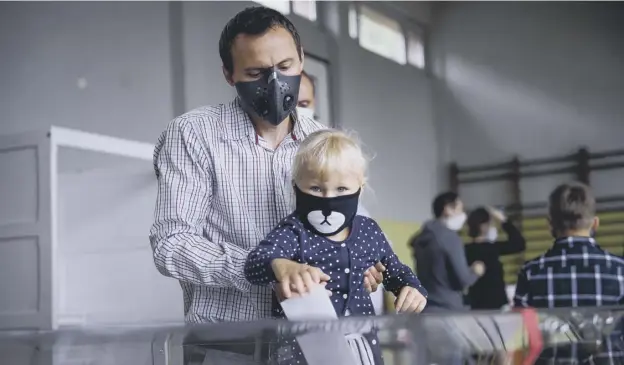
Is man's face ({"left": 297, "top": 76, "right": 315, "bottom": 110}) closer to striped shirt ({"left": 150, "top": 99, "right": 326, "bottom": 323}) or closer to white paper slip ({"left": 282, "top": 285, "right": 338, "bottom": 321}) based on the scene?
striped shirt ({"left": 150, "top": 99, "right": 326, "bottom": 323})

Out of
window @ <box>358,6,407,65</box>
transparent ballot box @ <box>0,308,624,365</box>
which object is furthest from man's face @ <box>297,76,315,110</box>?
window @ <box>358,6,407,65</box>

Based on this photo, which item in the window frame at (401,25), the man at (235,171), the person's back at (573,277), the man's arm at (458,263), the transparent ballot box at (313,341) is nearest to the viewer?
the transparent ballot box at (313,341)

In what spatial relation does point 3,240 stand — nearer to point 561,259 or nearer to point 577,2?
point 561,259

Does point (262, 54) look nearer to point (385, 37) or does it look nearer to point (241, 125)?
point (241, 125)

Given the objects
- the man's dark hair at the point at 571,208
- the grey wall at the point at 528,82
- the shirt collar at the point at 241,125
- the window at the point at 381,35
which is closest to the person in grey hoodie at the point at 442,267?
the man's dark hair at the point at 571,208

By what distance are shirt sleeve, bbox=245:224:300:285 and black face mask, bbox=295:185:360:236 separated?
27mm

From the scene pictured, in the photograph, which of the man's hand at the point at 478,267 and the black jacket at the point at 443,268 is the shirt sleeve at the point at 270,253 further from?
the man's hand at the point at 478,267

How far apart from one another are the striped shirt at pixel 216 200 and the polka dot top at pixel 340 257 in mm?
49

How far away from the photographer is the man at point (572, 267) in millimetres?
2207

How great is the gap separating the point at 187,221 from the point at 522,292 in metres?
1.37

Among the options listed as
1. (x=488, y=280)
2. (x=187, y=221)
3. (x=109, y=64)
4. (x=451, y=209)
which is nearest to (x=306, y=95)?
(x=187, y=221)

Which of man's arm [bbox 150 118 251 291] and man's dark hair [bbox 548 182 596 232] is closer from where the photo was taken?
man's arm [bbox 150 118 251 291]

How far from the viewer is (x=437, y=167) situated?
819cm

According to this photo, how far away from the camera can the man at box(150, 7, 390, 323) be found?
117cm
